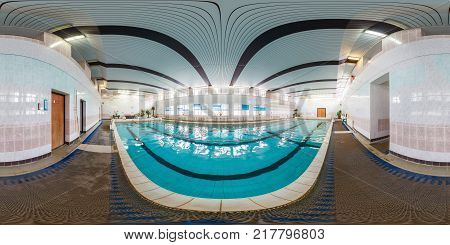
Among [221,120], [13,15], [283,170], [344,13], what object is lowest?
[283,170]

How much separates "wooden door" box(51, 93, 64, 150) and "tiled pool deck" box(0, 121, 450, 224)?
250 cm

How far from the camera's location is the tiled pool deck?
1.76 m

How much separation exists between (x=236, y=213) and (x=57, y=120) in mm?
6133

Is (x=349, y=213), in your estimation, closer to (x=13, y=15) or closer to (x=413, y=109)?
(x=413, y=109)

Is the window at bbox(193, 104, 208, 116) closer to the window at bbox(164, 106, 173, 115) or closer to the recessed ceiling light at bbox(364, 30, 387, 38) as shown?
the window at bbox(164, 106, 173, 115)

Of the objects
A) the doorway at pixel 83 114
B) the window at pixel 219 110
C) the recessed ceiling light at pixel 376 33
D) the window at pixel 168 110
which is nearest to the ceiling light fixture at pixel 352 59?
the recessed ceiling light at pixel 376 33

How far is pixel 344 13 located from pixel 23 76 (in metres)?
7.37

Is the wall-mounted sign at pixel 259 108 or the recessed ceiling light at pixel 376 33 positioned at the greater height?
the recessed ceiling light at pixel 376 33

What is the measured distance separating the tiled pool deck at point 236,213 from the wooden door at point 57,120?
8.21ft

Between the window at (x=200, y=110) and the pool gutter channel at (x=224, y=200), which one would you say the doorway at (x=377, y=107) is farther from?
the window at (x=200, y=110)

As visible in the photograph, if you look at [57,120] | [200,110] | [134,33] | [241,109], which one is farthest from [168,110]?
[57,120]

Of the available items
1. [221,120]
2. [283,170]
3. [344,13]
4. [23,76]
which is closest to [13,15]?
[23,76]

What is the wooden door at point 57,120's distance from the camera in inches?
197

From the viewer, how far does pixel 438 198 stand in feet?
7.13
